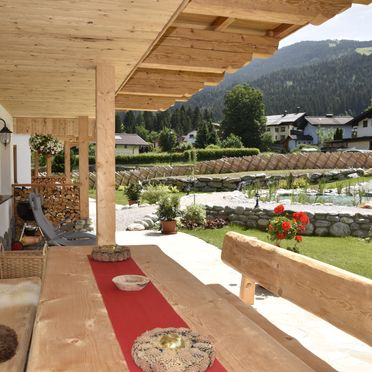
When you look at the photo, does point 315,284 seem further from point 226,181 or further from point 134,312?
point 226,181

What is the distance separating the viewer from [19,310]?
3.06m

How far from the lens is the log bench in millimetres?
2189

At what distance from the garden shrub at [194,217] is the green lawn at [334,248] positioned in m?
0.35

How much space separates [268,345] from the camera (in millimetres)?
1768

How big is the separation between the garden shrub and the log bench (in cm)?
705

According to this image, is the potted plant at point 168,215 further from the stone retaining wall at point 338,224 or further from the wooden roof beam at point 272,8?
the wooden roof beam at point 272,8

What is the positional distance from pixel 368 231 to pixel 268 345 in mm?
9190

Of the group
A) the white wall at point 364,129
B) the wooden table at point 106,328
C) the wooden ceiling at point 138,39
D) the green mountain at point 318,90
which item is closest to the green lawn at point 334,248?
the wooden ceiling at point 138,39

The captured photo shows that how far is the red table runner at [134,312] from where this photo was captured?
5.90ft

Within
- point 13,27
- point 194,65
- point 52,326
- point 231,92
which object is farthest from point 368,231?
point 231,92

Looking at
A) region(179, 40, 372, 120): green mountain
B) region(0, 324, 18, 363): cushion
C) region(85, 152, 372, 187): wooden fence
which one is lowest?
region(0, 324, 18, 363): cushion

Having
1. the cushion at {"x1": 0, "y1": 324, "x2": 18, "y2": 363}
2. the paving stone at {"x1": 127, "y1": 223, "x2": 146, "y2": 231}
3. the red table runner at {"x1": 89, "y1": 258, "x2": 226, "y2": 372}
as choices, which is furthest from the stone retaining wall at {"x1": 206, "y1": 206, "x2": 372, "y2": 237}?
the cushion at {"x1": 0, "y1": 324, "x2": 18, "y2": 363}

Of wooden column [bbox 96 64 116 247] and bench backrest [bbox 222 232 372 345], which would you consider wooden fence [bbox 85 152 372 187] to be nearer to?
wooden column [bbox 96 64 116 247]

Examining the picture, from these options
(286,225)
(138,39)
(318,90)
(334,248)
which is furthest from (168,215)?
(318,90)
